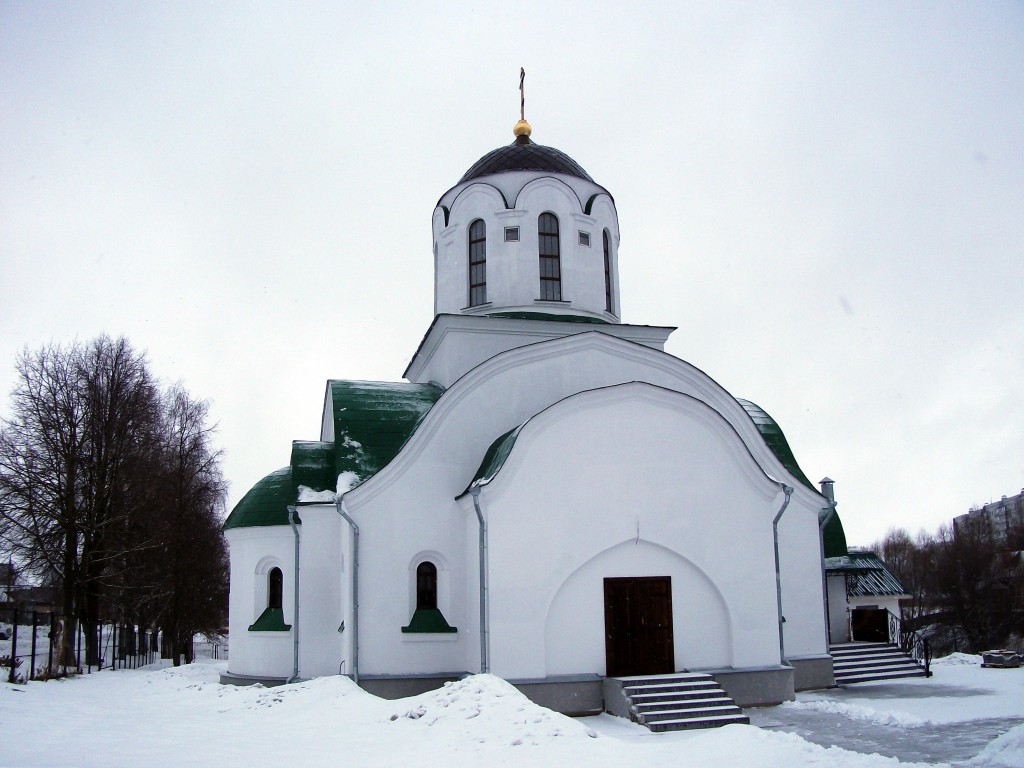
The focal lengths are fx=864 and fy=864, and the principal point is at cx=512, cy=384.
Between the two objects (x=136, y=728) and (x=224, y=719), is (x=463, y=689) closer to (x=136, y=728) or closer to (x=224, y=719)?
(x=224, y=719)

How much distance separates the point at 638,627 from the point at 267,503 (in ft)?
21.5

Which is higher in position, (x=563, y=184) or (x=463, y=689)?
(x=563, y=184)

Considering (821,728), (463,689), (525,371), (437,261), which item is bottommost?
(821,728)

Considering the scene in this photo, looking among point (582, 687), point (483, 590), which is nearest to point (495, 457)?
point (483, 590)

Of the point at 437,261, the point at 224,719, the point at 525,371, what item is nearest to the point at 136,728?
the point at 224,719

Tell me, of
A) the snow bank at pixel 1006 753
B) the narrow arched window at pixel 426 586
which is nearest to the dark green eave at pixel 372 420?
the narrow arched window at pixel 426 586

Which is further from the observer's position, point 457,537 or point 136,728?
point 457,537

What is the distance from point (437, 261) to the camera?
17.0 meters

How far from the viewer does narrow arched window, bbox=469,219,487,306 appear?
52.1ft

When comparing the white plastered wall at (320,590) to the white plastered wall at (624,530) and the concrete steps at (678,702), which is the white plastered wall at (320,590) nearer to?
the white plastered wall at (624,530)

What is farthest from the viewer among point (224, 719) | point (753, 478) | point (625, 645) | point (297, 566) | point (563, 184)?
point (563, 184)

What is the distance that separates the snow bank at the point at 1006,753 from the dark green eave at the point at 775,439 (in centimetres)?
767

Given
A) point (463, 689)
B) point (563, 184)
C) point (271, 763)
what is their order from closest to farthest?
1. point (271, 763)
2. point (463, 689)
3. point (563, 184)

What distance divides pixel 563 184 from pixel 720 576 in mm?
7832
